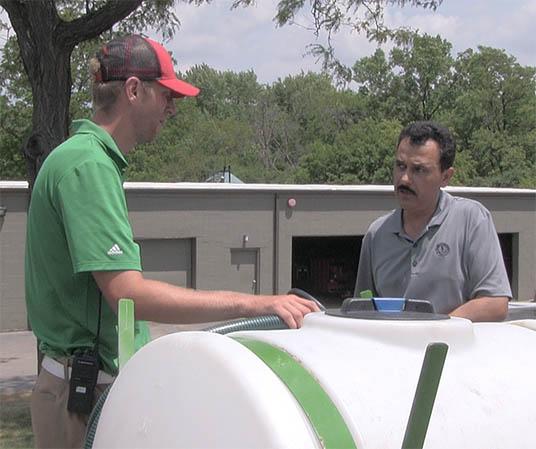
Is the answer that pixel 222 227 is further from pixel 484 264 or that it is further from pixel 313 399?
pixel 313 399

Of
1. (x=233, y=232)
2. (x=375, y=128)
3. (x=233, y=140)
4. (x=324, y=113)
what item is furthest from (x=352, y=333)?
(x=324, y=113)

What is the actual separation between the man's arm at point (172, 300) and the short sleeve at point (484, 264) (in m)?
1.13

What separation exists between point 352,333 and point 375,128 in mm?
49130

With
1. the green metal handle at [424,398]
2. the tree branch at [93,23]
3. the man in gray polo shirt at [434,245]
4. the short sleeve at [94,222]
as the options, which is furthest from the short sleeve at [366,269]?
the tree branch at [93,23]

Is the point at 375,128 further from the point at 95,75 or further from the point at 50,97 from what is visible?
the point at 95,75

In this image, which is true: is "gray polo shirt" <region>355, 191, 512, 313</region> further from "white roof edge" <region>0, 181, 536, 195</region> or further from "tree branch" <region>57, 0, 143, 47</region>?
"white roof edge" <region>0, 181, 536, 195</region>

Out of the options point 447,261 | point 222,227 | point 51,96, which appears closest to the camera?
point 447,261

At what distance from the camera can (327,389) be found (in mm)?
1464

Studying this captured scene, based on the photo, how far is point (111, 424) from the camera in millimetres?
1783

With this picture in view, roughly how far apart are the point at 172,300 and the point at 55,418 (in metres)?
0.63

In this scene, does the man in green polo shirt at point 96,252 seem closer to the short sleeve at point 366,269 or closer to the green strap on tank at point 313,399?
the green strap on tank at point 313,399

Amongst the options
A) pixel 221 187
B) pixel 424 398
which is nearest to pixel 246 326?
pixel 424 398

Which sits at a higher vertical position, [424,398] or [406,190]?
[406,190]

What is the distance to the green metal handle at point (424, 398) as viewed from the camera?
1366mm
